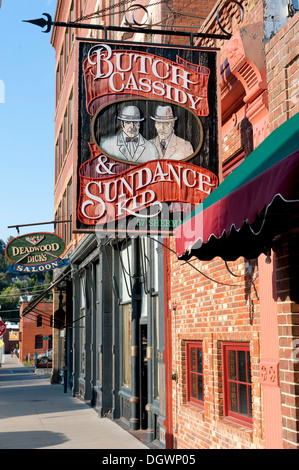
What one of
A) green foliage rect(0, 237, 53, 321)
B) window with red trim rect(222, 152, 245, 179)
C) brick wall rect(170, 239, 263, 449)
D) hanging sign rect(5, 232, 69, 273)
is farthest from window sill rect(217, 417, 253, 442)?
green foliage rect(0, 237, 53, 321)

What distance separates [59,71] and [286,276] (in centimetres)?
3028

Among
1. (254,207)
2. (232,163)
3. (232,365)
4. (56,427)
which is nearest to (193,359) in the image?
(232,365)

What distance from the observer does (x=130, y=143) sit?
307 inches

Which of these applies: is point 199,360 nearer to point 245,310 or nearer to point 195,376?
point 195,376

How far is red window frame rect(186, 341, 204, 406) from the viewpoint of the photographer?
29.9 ft

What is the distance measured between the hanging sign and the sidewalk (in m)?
5.07

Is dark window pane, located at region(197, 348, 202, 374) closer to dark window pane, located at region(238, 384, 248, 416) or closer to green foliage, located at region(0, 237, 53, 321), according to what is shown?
dark window pane, located at region(238, 384, 248, 416)

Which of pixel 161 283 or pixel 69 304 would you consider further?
pixel 69 304

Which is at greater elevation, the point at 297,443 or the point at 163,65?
the point at 163,65

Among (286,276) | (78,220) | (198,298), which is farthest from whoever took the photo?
(198,298)
